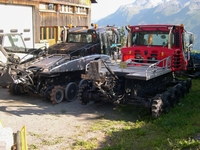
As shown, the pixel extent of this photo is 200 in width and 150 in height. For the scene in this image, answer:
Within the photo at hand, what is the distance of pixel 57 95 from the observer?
32.1ft

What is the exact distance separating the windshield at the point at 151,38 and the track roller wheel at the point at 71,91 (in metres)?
2.56

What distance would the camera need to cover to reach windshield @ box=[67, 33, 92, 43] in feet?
41.8

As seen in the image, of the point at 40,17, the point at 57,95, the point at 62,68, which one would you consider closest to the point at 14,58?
the point at 62,68

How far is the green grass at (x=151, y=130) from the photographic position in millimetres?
6273

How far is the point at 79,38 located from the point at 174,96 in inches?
216

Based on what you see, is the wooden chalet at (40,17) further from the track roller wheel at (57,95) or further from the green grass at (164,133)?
the green grass at (164,133)

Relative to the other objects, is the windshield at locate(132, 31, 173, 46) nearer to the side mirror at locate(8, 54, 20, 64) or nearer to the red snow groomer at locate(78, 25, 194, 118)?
the red snow groomer at locate(78, 25, 194, 118)

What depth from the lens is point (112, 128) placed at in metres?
7.47

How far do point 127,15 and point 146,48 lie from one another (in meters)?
170

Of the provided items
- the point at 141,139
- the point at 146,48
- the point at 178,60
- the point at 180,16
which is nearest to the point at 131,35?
the point at 146,48

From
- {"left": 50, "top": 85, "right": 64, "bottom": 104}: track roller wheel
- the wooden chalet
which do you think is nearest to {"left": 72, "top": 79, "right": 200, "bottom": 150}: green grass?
{"left": 50, "top": 85, "right": 64, "bottom": 104}: track roller wheel

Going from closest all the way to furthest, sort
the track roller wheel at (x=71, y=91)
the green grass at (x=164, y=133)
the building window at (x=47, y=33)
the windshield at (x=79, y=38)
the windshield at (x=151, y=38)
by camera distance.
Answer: the green grass at (x=164, y=133) → the track roller wheel at (x=71, y=91) → the windshield at (x=151, y=38) → the windshield at (x=79, y=38) → the building window at (x=47, y=33)

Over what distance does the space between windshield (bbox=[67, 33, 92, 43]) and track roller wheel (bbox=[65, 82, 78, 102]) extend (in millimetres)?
3024

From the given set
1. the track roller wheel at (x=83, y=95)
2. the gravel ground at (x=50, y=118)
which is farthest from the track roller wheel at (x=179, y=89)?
the track roller wheel at (x=83, y=95)
